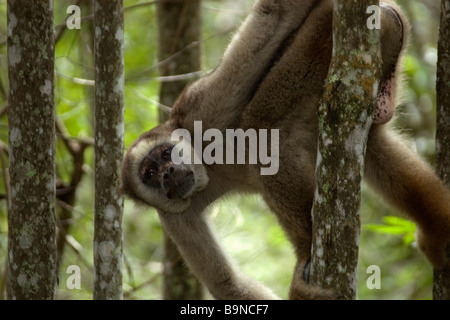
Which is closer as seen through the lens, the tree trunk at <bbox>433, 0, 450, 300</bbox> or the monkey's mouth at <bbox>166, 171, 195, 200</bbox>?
the tree trunk at <bbox>433, 0, 450, 300</bbox>

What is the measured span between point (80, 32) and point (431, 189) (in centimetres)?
395

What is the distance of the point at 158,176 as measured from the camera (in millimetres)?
5227

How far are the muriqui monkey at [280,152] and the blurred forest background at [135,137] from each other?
45cm

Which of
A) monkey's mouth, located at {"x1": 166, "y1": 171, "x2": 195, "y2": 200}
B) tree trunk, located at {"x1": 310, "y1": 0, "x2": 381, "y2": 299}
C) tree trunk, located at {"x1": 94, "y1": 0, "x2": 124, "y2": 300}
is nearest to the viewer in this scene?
tree trunk, located at {"x1": 310, "y1": 0, "x2": 381, "y2": 299}

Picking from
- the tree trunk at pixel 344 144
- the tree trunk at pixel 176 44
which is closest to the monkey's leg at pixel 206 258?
the tree trunk at pixel 176 44

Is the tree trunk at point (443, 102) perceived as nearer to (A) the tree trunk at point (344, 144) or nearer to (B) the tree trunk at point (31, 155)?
(A) the tree trunk at point (344, 144)

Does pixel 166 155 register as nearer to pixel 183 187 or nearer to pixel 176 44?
pixel 183 187

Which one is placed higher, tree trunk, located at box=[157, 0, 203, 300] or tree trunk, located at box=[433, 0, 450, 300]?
tree trunk, located at box=[157, 0, 203, 300]

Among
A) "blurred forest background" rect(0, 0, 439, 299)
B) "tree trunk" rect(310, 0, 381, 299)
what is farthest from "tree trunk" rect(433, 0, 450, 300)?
"tree trunk" rect(310, 0, 381, 299)

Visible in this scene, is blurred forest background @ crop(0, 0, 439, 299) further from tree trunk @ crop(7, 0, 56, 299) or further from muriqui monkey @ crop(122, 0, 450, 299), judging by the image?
tree trunk @ crop(7, 0, 56, 299)

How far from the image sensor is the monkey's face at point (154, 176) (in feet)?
16.9

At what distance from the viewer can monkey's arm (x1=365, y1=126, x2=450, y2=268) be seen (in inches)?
181
